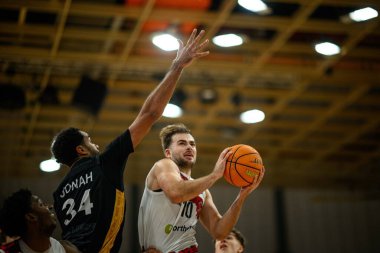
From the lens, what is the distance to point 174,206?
5.55 metres

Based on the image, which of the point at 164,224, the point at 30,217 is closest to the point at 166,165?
the point at 164,224

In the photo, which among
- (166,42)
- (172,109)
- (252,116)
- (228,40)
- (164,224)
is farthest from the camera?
(252,116)

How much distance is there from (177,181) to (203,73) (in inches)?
316

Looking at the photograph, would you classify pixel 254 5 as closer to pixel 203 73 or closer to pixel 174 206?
pixel 203 73

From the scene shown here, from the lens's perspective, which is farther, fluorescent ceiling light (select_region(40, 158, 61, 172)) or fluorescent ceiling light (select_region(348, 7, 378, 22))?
fluorescent ceiling light (select_region(40, 158, 61, 172))

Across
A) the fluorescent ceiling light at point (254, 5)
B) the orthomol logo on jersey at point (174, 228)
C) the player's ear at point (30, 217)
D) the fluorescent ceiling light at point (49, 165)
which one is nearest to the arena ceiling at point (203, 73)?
the fluorescent ceiling light at point (254, 5)

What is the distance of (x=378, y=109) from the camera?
51.8ft

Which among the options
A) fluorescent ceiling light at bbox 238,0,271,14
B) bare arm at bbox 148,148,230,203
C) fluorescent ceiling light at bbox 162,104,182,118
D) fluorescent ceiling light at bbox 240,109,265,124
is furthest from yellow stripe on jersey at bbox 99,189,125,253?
fluorescent ceiling light at bbox 240,109,265,124

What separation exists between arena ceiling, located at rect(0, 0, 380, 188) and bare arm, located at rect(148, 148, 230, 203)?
5.58 metres

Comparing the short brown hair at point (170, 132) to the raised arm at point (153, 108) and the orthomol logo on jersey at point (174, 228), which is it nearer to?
the orthomol logo on jersey at point (174, 228)

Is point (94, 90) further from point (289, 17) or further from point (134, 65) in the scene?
point (289, 17)

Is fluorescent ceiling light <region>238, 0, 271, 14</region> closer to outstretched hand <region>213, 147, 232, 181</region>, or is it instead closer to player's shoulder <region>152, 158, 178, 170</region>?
player's shoulder <region>152, 158, 178, 170</region>

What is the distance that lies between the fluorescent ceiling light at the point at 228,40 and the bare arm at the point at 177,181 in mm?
6032

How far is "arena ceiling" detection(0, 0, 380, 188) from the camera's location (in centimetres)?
1120
